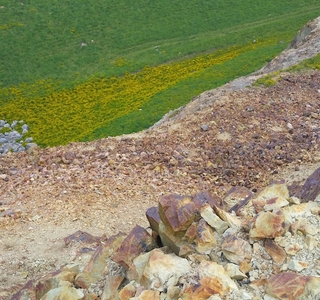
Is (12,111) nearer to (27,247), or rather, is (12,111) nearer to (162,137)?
(162,137)

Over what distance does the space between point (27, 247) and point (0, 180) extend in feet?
17.5

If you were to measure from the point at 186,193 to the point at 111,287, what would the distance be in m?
9.35

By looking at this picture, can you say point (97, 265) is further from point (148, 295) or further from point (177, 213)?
point (148, 295)

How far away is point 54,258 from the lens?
58.0ft

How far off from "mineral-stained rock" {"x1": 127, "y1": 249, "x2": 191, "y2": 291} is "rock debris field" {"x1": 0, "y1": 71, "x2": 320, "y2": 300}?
25 millimetres

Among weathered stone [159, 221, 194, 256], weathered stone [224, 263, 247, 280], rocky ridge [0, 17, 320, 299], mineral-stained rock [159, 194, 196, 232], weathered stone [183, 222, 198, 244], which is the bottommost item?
rocky ridge [0, 17, 320, 299]

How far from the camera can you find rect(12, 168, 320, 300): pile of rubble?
415 inches

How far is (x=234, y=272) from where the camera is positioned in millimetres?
10914

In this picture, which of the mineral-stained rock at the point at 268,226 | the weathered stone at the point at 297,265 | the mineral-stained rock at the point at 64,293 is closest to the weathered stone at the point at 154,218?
the mineral-stained rock at the point at 64,293

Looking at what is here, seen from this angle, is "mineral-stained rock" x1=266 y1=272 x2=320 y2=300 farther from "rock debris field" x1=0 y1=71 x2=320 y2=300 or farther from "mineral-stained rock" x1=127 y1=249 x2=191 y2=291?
"mineral-stained rock" x1=127 y1=249 x2=191 y2=291

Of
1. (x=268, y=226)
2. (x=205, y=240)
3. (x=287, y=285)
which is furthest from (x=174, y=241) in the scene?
(x=287, y=285)

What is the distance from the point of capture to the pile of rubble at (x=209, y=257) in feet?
34.6

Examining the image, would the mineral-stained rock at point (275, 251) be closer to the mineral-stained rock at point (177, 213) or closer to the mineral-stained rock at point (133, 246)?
the mineral-stained rock at point (177, 213)

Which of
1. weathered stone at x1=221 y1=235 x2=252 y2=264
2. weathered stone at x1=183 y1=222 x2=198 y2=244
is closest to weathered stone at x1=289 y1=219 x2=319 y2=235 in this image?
weathered stone at x1=221 y1=235 x2=252 y2=264
